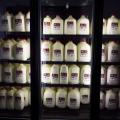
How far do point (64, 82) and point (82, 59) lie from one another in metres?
0.30

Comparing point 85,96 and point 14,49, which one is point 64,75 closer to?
point 85,96

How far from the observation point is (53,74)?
114 inches

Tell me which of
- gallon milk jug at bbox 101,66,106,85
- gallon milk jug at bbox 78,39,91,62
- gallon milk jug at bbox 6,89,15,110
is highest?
gallon milk jug at bbox 78,39,91,62

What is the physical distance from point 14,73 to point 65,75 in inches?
21.7

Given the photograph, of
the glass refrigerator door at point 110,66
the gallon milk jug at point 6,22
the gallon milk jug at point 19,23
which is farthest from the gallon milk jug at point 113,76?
the gallon milk jug at point 6,22

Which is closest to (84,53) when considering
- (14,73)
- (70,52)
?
(70,52)

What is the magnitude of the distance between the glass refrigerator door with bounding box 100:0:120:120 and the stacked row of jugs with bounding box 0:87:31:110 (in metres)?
0.82

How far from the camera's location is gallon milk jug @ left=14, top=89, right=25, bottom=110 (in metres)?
2.91

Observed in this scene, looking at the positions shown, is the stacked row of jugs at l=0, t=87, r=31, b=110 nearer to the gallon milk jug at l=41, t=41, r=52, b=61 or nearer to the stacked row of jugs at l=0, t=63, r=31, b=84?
the stacked row of jugs at l=0, t=63, r=31, b=84

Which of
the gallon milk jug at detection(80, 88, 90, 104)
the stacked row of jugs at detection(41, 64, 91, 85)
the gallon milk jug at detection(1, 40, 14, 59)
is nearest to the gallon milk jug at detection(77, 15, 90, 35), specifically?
the stacked row of jugs at detection(41, 64, 91, 85)

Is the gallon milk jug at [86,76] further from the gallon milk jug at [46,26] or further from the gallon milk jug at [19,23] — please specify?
the gallon milk jug at [19,23]

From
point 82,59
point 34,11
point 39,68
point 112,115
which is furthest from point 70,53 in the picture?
point 112,115

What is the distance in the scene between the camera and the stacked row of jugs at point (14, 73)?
9.54ft

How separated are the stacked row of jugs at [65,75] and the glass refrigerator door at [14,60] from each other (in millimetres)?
214
